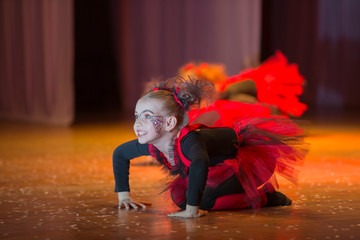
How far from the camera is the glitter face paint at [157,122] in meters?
1.98

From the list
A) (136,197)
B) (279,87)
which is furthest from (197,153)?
(279,87)

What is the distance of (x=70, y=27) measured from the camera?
19.3 ft

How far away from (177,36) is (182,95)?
6.09m

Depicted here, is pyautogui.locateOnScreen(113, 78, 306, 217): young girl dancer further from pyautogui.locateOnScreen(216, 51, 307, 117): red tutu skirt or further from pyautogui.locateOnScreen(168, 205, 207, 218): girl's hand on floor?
pyautogui.locateOnScreen(216, 51, 307, 117): red tutu skirt

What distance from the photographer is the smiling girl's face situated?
198cm

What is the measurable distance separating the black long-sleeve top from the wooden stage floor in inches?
4.3

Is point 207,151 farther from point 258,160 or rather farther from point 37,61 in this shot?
point 37,61

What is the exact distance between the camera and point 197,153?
1871 mm

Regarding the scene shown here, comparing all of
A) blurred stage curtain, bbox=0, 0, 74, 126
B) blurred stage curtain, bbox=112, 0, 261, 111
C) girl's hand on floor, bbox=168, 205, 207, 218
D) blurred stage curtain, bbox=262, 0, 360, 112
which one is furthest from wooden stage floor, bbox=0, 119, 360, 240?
blurred stage curtain, bbox=262, 0, 360, 112

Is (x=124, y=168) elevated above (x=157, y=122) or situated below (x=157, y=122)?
below

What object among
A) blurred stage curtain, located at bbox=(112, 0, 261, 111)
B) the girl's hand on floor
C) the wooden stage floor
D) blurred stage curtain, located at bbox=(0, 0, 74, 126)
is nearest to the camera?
the wooden stage floor

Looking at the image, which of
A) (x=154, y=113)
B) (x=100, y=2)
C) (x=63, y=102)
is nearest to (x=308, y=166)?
(x=154, y=113)

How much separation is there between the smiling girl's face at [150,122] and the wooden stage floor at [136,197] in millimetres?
264

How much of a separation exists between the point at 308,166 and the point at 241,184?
43.4 inches
